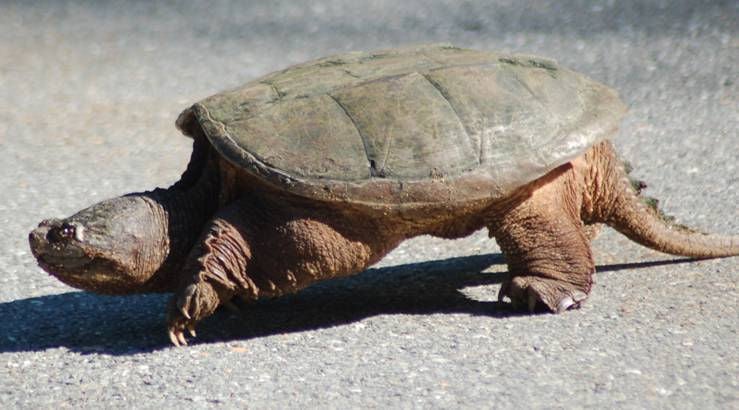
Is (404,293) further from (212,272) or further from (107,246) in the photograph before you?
(107,246)

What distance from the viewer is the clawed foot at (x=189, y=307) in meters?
3.41

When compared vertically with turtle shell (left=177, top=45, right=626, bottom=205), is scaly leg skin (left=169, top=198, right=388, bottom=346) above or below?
below

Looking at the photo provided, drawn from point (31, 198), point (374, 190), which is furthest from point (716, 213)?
point (31, 198)

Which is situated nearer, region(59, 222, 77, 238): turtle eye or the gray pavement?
the gray pavement

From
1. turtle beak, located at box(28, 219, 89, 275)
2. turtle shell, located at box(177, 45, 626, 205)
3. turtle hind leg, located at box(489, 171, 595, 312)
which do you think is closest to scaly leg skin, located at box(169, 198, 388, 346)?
turtle shell, located at box(177, 45, 626, 205)

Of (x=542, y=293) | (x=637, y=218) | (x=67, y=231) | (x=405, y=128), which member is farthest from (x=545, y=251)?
(x=67, y=231)

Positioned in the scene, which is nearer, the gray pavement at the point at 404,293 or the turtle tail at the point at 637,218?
the gray pavement at the point at 404,293

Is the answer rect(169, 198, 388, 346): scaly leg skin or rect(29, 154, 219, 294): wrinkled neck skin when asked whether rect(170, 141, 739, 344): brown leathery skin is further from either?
rect(29, 154, 219, 294): wrinkled neck skin

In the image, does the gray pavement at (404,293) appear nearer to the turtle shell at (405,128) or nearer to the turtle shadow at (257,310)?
the turtle shadow at (257,310)

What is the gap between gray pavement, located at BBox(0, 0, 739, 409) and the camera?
3.11 meters

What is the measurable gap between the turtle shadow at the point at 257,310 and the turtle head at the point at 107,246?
0.77 ft

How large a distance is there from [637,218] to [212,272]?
159 cm

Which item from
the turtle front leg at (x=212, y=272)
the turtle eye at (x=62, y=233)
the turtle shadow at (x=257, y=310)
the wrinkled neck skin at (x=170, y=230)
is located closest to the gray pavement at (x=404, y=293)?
the turtle shadow at (x=257, y=310)

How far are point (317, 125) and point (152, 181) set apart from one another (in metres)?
2.54
